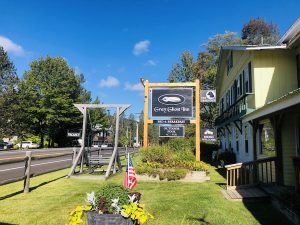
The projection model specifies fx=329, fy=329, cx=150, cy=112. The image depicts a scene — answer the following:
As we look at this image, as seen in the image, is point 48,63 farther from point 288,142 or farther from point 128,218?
point 128,218

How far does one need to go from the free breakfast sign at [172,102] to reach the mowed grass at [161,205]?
15.5ft

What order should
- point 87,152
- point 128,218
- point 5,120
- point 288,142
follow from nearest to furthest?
1. point 128,218
2. point 288,142
3. point 87,152
4. point 5,120

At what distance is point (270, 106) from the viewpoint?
31.5 ft

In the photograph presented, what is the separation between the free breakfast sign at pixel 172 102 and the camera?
1642cm

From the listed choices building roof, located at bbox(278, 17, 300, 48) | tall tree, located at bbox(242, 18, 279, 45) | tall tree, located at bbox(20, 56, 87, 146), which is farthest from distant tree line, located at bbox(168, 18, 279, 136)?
building roof, located at bbox(278, 17, 300, 48)

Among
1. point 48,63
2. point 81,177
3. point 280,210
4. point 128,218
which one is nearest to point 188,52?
point 48,63

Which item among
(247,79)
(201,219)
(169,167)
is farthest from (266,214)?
(247,79)

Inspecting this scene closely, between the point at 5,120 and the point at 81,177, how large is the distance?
43923 mm

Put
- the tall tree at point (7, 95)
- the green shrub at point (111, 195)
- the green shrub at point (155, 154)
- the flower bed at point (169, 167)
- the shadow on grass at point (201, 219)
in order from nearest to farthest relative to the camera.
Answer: the green shrub at point (111, 195)
the shadow on grass at point (201, 219)
the flower bed at point (169, 167)
the green shrub at point (155, 154)
the tall tree at point (7, 95)

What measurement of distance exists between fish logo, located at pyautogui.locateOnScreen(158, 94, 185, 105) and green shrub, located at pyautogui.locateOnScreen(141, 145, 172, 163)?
2.56m

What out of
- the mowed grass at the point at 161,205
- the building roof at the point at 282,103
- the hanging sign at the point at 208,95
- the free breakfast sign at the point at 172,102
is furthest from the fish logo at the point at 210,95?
the building roof at the point at 282,103

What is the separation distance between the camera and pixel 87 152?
17.1 metres

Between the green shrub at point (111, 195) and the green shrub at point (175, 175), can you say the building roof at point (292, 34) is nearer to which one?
the green shrub at point (175, 175)

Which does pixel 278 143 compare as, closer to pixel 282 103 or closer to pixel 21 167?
pixel 282 103
